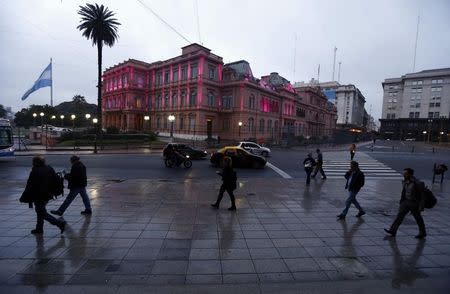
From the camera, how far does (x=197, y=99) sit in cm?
4512

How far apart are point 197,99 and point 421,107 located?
3900 inches

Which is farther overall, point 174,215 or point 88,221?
point 174,215

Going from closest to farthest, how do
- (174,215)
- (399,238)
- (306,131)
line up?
(399,238) → (174,215) → (306,131)

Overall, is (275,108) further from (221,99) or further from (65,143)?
(65,143)

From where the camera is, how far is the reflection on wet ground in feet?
15.3

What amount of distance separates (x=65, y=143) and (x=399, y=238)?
132ft

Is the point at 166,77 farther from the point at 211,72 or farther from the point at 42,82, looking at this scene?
the point at 42,82

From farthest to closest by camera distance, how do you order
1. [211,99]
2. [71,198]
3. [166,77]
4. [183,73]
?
[166,77] < [183,73] < [211,99] < [71,198]

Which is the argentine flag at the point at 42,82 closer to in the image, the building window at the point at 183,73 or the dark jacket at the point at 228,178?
the building window at the point at 183,73

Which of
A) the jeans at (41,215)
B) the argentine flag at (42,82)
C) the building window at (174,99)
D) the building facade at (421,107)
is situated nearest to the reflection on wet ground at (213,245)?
the jeans at (41,215)

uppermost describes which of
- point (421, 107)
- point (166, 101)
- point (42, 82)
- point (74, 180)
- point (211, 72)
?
point (421, 107)

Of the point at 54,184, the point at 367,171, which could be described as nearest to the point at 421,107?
the point at 367,171

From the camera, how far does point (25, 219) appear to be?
24.1 feet

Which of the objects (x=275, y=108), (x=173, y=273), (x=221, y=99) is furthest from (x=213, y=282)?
(x=275, y=108)
